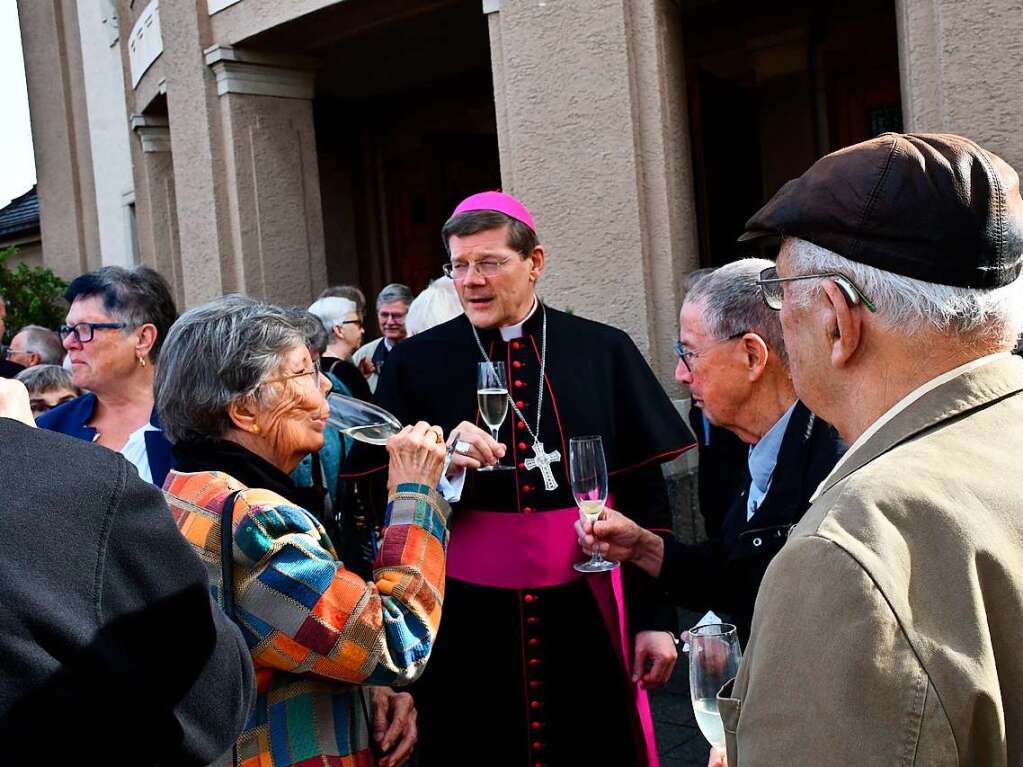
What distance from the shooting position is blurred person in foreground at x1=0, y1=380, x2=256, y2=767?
1.35m

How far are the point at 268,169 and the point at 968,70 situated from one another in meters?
5.92

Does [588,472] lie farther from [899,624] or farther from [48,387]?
[48,387]

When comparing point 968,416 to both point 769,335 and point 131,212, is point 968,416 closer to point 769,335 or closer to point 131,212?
point 769,335

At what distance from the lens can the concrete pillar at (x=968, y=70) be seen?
532 cm

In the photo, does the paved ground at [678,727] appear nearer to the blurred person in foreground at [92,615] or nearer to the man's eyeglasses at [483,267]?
the man's eyeglasses at [483,267]

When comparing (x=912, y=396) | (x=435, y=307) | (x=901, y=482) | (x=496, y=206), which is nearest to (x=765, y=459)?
(x=912, y=396)

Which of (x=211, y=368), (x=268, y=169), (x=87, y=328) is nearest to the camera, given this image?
(x=211, y=368)

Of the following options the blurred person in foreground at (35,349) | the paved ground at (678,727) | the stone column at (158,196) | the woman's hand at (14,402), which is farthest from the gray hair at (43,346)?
the woman's hand at (14,402)

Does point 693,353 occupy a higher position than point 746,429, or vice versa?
point 693,353

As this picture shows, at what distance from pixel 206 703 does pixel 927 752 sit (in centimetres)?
96

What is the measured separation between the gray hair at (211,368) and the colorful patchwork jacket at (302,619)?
0.20 metres

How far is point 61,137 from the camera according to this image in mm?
16141

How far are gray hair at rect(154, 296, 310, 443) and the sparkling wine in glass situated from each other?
1.48 feet

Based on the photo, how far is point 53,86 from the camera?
16234 mm
